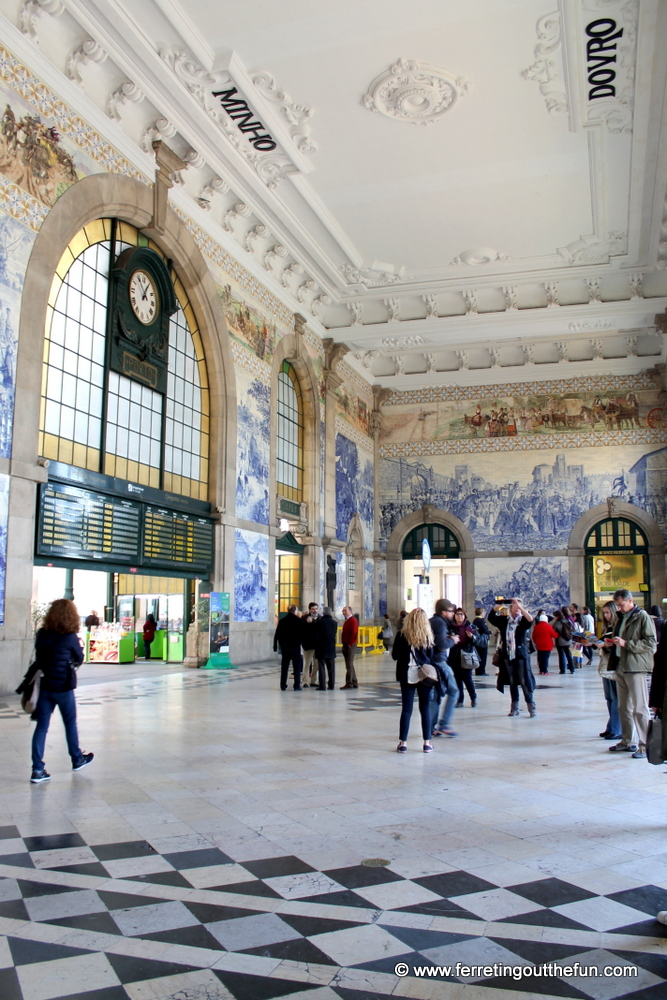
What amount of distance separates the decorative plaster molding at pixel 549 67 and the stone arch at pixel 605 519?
1595cm

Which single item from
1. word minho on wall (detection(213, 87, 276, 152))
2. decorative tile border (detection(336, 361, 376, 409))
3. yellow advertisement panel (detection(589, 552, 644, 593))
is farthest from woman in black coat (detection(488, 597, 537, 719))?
yellow advertisement panel (detection(589, 552, 644, 593))

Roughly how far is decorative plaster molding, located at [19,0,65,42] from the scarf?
1097cm

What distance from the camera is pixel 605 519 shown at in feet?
91.0

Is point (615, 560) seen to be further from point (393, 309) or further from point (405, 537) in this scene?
point (393, 309)

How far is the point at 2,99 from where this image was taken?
11.2 metres

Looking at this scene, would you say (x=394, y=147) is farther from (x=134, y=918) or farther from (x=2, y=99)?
(x=134, y=918)

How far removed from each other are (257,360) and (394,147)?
6.29 meters

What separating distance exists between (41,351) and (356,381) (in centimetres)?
1758

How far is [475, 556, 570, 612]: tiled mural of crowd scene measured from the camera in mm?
27625

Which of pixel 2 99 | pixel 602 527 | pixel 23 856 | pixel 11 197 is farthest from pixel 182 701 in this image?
pixel 602 527

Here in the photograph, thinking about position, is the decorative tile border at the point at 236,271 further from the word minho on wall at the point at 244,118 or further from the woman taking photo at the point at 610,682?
the woman taking photo at the point at 610,682

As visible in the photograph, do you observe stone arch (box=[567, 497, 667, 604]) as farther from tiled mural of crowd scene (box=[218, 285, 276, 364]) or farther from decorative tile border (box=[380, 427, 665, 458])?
tiled mural of crowd scene (box=[218, 285, 276, 364])

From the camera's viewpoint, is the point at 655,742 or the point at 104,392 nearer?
the point at 655,742

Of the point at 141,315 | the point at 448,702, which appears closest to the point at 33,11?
the point at 141,315
